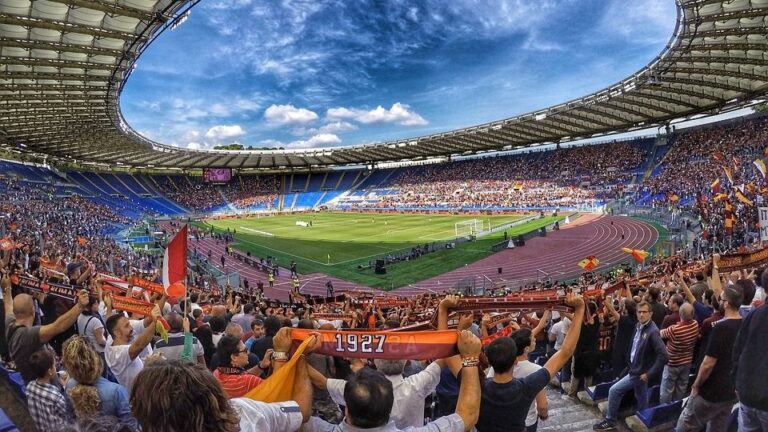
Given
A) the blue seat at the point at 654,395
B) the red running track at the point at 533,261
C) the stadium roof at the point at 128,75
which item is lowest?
the red running track at the point at 533,261

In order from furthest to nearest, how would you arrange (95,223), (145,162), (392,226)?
1. (145,162)
2. (392,226)
3. (95,223)

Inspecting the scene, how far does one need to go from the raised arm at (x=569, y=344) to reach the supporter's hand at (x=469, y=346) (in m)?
0.87

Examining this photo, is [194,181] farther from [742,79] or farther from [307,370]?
[307,370]

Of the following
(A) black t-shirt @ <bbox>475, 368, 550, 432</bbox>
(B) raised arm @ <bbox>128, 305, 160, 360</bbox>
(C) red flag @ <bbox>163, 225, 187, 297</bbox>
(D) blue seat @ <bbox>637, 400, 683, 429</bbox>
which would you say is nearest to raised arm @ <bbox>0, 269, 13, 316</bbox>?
(B) raised arm @ <bbox>128, 305, 160, 360</bbox>

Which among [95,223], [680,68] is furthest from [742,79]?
[95,223]

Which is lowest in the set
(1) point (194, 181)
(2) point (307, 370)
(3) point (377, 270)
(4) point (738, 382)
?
(3) point (377, 270)

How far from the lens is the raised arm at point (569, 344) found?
3.57 metres

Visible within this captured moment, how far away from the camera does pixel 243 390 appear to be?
365 cm

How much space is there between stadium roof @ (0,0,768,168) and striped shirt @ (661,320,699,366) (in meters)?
20.6

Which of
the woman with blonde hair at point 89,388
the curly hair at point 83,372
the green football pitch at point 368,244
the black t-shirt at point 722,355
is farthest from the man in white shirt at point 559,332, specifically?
the green football pitch at point 368,244

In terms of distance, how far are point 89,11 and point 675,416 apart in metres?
22.6

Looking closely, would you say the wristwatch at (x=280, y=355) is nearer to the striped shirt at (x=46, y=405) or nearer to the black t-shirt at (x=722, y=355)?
the striped shirt at (x=46, y=405)

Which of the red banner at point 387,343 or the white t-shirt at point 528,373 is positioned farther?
the white t-shirt at point 528,373

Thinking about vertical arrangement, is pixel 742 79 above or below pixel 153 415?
above
